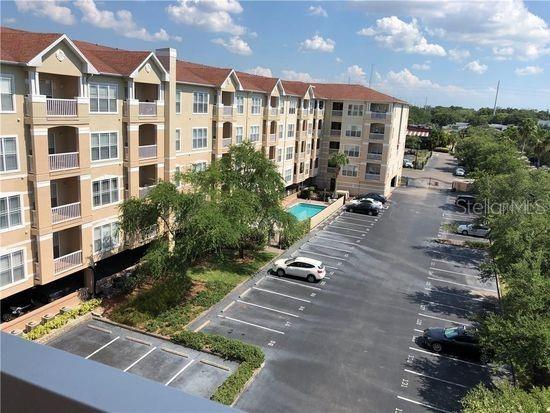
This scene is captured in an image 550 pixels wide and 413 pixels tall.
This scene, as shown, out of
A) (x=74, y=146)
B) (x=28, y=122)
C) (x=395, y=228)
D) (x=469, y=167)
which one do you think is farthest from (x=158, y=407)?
(x=469, y=167)

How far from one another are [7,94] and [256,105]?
26.6m

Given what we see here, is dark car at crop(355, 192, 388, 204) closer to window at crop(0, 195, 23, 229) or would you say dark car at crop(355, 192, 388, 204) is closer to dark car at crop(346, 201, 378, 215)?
dark car at crop(346, 201, 378, 215)

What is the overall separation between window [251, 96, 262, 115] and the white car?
18.5 metres

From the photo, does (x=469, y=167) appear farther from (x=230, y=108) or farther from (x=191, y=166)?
(x=191, y=166)

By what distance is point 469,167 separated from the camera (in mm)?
74000

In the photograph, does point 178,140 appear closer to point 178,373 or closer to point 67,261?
point 67,261

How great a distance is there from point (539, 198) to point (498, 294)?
28.7 feet

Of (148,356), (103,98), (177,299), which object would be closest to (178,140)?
(103,98)

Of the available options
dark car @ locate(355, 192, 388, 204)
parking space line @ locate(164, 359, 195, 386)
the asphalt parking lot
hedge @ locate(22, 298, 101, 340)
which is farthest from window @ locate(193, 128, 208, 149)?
dark car @ locate(355, 192, 388, 204)

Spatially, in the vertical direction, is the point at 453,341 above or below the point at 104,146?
below

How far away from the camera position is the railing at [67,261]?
23.6m

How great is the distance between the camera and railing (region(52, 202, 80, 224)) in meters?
23.0

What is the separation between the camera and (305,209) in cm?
5309

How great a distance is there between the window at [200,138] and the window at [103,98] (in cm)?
906
